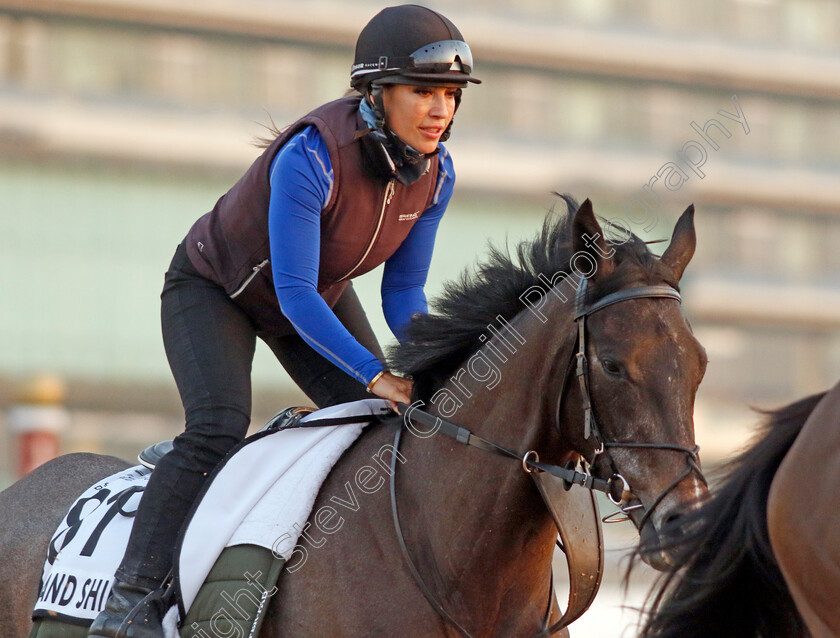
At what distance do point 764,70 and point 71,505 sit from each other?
1274 inches

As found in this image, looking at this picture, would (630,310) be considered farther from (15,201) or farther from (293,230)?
(15,201)

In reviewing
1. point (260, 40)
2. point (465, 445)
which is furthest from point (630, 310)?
point (260, 40)

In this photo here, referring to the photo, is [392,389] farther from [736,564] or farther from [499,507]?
[736,564]

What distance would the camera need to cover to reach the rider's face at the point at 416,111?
4.20 metres

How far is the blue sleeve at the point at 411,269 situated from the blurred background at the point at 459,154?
20471 mm

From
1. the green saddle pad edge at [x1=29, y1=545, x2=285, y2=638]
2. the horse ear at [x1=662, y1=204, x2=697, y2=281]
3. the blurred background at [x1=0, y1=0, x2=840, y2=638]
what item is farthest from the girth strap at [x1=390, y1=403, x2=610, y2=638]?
the blurred background at [x1=0, y1=0, x2=840, y2=638]

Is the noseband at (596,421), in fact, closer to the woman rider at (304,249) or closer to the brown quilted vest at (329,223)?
the woman rider at (304,249)

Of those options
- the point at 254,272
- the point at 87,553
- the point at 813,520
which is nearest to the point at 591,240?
the point at 254,272

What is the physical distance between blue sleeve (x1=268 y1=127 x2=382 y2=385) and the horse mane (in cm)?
19

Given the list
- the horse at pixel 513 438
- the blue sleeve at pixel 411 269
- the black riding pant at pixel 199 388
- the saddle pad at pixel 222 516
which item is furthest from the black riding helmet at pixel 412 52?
the saddle pad at pixel 222 516

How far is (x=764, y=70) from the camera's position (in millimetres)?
34062

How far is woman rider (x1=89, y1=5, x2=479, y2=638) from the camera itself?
13.2ft

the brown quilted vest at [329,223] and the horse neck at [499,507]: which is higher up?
the brown quilted vest at [329,223]

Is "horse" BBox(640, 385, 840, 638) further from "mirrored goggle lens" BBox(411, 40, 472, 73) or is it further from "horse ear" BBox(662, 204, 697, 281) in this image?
"mirrored goggle lens" BBox(411, 40, 472, 73)
